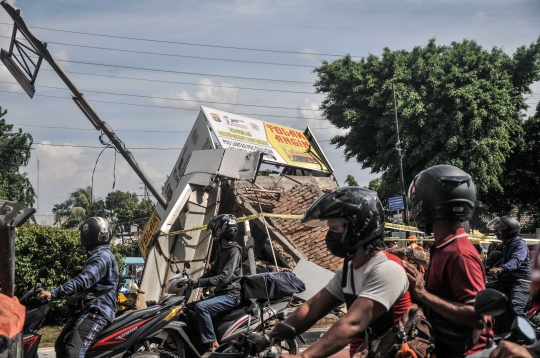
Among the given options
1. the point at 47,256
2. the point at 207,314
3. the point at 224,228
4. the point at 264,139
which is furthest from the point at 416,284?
the point at 264,139

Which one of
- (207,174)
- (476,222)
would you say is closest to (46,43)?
(207,174)

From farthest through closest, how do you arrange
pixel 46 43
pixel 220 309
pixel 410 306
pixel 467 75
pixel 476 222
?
pixel 476 222, pixel 467 75, pixel 46 43, pixel 220 309, pixel 410 306

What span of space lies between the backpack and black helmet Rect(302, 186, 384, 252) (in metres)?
0.43

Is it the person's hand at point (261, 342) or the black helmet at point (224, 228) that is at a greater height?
the person's hand at point (261, 342)

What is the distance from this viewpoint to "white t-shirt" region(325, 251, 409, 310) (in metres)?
3.09

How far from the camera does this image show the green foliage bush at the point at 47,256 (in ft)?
39.4

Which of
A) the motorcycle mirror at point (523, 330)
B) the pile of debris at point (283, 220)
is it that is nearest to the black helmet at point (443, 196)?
the motorcycle mirror at point (523, 330)

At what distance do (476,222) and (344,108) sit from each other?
31.5 feet

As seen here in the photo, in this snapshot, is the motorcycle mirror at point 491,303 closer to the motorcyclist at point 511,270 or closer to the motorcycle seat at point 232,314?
the motorcyclist at point 511,270

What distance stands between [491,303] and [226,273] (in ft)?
16.9

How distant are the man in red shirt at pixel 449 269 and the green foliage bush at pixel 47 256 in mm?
9966

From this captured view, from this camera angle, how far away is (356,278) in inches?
131

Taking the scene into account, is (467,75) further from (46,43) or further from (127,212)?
(127,212)

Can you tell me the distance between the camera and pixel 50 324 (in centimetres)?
1227
